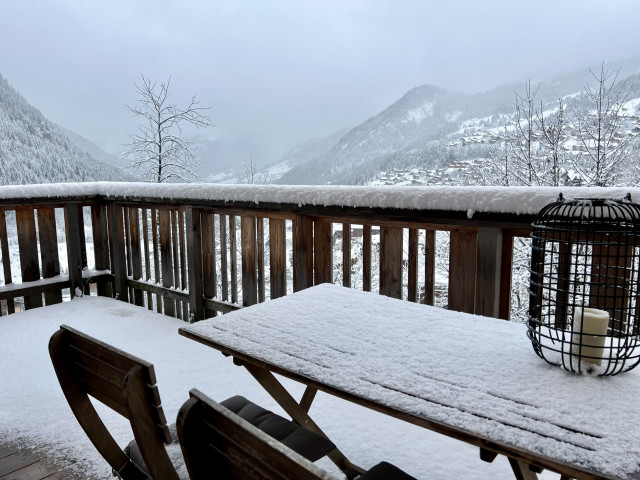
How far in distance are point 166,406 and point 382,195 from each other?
156cm

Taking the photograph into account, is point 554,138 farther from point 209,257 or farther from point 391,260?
point 391,260

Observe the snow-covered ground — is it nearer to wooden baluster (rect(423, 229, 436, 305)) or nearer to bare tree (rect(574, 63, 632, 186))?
wooden baluster (rect(423, 229, 436, 305))

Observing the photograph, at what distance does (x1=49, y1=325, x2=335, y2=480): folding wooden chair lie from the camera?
1008mm

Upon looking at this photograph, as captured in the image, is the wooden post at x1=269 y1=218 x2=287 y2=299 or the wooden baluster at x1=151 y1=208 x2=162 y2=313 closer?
the wooden post at x1=269 y1=218 x2=287 y2=299

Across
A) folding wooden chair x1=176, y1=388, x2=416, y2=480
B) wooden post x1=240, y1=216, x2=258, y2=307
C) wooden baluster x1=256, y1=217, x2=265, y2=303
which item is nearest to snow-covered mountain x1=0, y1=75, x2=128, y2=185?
wooden post x1=240, y1=216, x2=258, y2=307

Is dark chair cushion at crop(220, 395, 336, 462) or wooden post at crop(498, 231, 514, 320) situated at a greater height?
wooden post at crop(498, 231, 514, 320)

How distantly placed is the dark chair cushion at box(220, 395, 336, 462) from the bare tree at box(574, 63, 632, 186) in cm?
1211

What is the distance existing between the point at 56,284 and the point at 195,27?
6254cm

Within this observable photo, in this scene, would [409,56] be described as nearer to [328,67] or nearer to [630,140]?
[328,67]

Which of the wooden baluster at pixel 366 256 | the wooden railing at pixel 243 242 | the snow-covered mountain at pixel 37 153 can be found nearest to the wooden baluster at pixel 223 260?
the wooden railing at pixel 243 242

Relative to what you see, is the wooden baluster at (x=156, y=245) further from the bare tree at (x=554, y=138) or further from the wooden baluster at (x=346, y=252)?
the bare tree at (x=554, y=138)

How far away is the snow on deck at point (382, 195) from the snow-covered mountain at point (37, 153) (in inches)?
549

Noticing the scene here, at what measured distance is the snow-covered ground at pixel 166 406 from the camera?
1.95 meters

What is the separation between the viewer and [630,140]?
1117 centimetres
